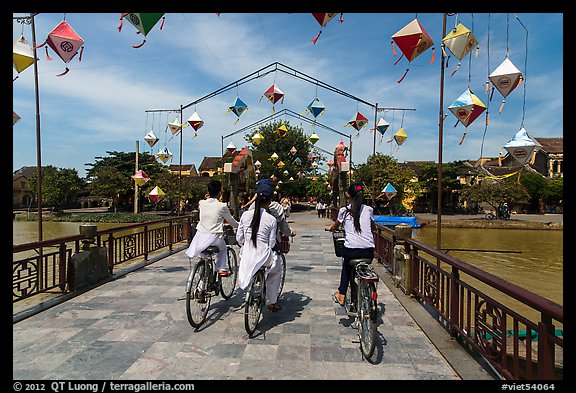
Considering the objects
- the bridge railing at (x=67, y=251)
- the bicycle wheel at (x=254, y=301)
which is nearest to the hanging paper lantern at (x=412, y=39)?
the bicycle wheel at (x=254, y=301)

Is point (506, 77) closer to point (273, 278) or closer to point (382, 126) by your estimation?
point (273, 278)

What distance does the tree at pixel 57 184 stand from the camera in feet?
123

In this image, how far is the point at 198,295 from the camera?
4.40 metres

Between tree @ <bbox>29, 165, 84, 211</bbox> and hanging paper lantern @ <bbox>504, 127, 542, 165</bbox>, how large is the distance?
41376 mm

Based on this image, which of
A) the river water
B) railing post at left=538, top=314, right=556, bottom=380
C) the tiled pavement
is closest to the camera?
railing post at left=538, top=314, right=556, bottom=380

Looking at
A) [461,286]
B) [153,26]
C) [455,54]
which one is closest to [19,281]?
[153,26]

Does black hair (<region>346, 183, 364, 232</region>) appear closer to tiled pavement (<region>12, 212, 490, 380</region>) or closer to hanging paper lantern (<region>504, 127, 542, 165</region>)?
tiled pavement (<region>12, 212, 490, 380</region>)

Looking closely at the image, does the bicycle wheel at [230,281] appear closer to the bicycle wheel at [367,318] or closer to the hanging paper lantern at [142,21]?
the bicycle wheel at [367,318]

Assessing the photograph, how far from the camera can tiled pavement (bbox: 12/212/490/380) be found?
325cm

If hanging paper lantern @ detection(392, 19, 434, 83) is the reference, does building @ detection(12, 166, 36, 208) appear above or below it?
below

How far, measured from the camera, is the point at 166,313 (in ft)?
16.0

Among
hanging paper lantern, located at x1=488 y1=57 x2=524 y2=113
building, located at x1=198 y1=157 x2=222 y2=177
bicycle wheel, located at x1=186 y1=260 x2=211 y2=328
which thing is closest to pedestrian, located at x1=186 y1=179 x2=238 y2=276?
bicycle wheel, located at x1=186 y1=260 x2=211 y2=328

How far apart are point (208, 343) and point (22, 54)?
549cm

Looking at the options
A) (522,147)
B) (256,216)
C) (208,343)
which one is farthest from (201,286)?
(522,147)
